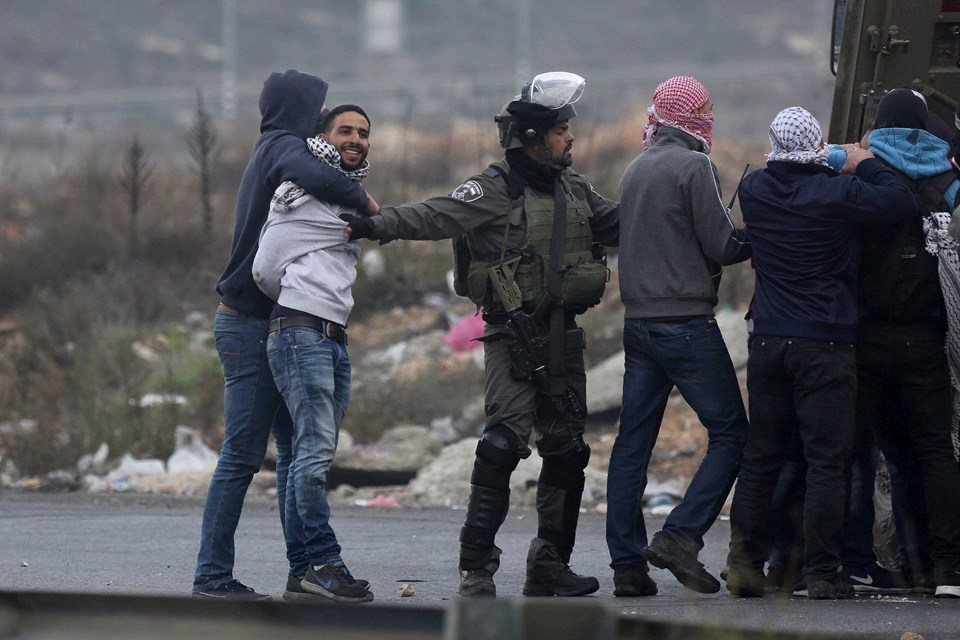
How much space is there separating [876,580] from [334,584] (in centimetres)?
251

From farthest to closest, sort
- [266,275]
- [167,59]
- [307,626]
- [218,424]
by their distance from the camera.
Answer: [167,59]
[218,424]
[266,275]
[307,626]

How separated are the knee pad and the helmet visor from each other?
1.41 metres

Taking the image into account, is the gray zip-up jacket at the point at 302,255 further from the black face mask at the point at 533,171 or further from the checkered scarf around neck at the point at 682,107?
the checkered scarf around neck at the point at 682,107

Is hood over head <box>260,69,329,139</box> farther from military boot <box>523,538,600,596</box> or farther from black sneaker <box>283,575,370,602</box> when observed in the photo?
military boot <box>523,538,600,596</box>

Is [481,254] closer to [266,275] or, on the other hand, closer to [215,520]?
[266,275]

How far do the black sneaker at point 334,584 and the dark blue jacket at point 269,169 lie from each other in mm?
1092

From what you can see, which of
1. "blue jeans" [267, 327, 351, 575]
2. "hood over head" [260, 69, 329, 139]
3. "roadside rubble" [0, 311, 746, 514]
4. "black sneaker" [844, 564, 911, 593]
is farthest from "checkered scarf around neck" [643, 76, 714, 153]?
"roadside rubble" [0, 311, 746, 514]

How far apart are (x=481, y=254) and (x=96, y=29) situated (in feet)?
225

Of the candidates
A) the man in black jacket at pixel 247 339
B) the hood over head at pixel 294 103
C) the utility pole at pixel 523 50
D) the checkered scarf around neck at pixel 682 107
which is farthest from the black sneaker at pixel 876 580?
the utility pole at pixel 523 50

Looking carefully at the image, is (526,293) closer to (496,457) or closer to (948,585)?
(496,457)

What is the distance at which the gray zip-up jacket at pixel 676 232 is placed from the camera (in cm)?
654

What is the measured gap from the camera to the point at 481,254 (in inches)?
258

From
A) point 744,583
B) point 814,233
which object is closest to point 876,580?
point 744,583

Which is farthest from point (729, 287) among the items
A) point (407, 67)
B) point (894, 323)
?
point (407, 67)
